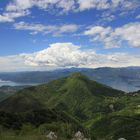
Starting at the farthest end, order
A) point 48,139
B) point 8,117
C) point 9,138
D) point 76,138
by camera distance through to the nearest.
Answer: point 8,117
point 76,138
point 48,139
point 9,138

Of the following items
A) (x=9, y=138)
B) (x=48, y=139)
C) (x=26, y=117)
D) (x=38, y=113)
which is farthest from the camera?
(x=38, y=113)

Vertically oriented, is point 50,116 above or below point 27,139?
below

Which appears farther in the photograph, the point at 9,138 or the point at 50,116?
the point at 50,116

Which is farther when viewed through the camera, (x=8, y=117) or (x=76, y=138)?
(x=8, y=117)

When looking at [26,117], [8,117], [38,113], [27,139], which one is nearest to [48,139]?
[27,139]

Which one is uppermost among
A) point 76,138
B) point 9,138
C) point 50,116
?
point 9,138

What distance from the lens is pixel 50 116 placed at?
186500 millimetres

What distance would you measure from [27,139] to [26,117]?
150 m

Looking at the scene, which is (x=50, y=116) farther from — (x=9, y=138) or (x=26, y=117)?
(x=9, y=138)

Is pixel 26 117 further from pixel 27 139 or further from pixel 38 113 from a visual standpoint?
pixel 27 139

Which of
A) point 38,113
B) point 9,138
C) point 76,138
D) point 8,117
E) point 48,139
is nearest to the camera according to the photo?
point 9,138

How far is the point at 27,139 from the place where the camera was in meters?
13.6

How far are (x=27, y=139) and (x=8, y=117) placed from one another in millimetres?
129032

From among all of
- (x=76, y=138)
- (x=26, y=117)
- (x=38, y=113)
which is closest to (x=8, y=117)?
(x=26, y=117)
